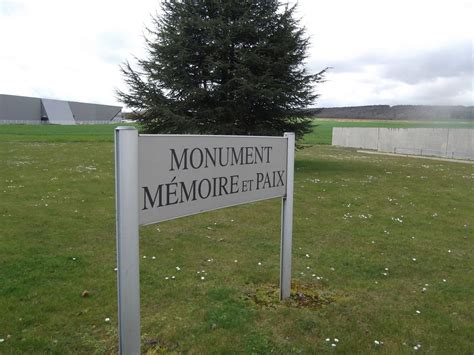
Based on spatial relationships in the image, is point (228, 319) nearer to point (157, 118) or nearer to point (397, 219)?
point (397, 219)

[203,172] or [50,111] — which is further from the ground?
[50,111]

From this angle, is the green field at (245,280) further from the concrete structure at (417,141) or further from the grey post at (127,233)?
the concrete structure at (417,141)

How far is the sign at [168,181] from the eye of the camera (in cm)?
238

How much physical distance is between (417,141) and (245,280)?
25.8m

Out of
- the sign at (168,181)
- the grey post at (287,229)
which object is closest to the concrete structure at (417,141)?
the grey post at (287,229)

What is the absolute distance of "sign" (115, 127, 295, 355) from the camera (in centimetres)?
238

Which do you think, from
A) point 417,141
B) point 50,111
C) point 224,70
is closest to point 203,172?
point 224,70

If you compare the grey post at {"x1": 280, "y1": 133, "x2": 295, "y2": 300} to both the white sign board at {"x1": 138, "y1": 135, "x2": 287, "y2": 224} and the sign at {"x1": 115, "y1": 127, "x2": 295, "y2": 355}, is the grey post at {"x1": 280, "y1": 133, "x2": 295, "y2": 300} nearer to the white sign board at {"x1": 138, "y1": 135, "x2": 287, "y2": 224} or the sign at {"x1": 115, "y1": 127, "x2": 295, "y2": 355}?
the white sign board at {"x1": 138, "y1": 135, "x2": 287, "y2": 224}

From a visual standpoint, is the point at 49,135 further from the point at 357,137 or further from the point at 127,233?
the point at 127,233

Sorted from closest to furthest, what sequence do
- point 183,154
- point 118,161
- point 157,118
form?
point 118,161, point 183,154, point 157,118

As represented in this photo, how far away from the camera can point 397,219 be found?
24.9 feet

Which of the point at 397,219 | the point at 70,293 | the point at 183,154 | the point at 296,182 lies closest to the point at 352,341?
the point at 183,154

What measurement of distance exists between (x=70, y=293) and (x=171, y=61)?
11.6 metres

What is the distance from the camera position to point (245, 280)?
14.6 feet
